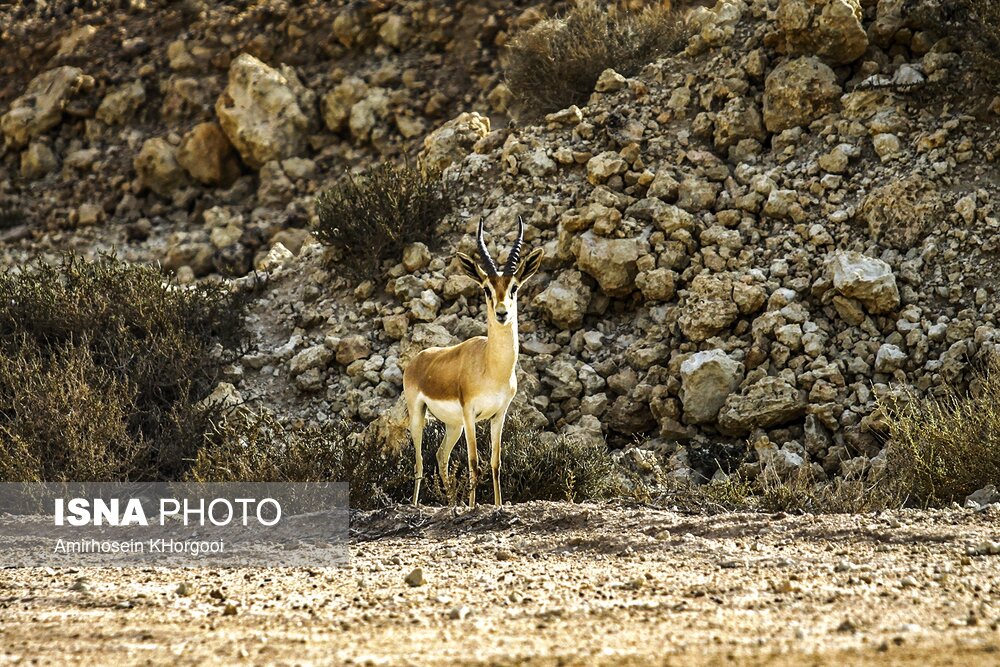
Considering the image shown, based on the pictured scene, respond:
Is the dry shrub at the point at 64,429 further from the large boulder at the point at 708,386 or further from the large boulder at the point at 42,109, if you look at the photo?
the large boulder at the point at 42,109

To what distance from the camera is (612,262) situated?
40.8 feet

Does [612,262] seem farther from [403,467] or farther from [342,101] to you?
[342,101]

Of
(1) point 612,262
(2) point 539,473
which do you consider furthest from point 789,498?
(1) point 612,262

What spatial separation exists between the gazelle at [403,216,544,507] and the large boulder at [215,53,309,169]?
9.91 metres

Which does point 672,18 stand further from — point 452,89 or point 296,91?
point 296,91

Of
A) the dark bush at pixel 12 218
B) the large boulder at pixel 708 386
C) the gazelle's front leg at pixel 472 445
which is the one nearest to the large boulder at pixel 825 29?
the large boulder at pixel 708 386

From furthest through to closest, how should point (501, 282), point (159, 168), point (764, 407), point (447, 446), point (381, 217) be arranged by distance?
point (159, 168)
point (381, 217)
point (764, 407)
point (447, 446)
point (501, 282)

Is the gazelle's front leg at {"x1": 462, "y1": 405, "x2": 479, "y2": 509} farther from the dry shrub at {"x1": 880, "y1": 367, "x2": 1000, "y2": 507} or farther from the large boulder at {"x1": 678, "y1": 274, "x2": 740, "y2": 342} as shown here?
the large boulder at {"x1": 678, "y1": 274, "x2": 740, "y2": 342}

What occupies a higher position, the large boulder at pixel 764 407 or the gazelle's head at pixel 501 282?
the gazelle's head at pixel 501 282

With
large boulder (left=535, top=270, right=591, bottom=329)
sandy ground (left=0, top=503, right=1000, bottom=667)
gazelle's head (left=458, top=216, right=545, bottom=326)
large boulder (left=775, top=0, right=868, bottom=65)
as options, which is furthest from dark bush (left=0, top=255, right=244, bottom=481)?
large boulder (left=775, top=0, right=868, bottom=65)

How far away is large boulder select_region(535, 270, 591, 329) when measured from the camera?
41.0 feet

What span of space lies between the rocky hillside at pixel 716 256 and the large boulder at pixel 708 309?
24 mm

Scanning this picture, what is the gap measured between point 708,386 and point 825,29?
497 cm

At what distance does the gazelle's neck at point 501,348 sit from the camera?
343 inches
